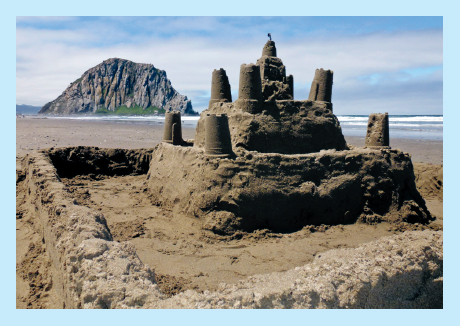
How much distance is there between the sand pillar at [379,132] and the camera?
8078mm

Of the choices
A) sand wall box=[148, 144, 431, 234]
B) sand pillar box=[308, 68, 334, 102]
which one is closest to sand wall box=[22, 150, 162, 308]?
sand wall box=[148, 144, 431, 234]

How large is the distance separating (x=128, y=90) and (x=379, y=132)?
7957 cm

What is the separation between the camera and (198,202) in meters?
6.68

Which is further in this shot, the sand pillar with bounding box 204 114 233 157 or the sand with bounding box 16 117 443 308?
the sand pillar with bounding box 204 114 233 157

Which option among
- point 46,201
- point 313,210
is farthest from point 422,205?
point 46,201

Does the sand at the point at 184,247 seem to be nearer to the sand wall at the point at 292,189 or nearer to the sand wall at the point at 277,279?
the sand wall at the point at 292,189

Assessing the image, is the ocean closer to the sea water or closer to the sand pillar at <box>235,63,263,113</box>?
the sea water

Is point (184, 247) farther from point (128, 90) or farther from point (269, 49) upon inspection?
point (128, 90)

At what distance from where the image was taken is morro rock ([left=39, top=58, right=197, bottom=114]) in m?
79.3

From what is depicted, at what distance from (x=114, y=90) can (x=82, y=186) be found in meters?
76.9

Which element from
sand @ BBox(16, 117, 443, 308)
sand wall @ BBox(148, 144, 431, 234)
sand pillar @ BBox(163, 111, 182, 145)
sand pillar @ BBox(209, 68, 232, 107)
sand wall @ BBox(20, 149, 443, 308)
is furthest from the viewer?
sand pillar @ BBox(163, 111, 182, 145)

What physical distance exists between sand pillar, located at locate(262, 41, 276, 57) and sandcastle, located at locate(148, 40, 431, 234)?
53mm

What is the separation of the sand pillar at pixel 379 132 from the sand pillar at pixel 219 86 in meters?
3.71

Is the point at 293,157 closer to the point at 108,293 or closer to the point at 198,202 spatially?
the point at 198,202
